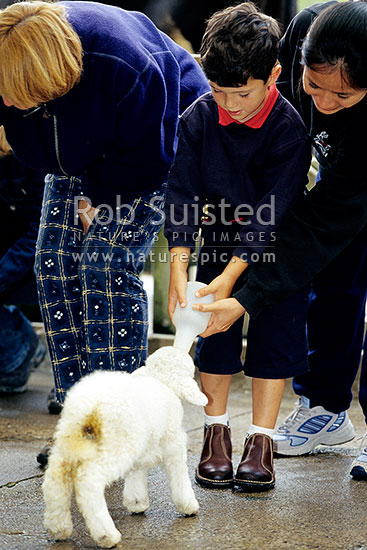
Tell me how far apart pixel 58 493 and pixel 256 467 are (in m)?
0.66

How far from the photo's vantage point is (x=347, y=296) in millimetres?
2381

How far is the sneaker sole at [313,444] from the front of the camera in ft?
7.88

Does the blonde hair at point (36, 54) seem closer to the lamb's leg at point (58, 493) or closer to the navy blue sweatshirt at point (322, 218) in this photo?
the navy blue sweatshirt at point (322, 218)

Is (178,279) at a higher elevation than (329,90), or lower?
lower

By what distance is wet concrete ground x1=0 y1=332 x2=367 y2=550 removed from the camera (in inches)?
66.2

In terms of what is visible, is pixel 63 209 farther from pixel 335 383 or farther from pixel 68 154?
pixel 335 383

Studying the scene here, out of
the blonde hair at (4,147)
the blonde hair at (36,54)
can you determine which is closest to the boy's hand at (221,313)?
the blonde hair at (36,54)

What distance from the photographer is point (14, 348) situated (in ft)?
10.7

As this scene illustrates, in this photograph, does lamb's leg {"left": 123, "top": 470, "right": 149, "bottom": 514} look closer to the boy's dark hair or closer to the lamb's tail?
the lamb's tail

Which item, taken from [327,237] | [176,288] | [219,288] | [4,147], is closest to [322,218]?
[327,237]

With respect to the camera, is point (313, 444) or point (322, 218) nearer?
point (322, 218)

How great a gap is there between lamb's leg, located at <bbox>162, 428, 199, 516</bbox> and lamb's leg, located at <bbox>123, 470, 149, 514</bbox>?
0.08 metres

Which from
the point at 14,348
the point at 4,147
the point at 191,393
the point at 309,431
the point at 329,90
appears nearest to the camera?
the point at 191,393

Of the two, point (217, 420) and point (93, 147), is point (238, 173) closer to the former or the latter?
point (93, 147)
